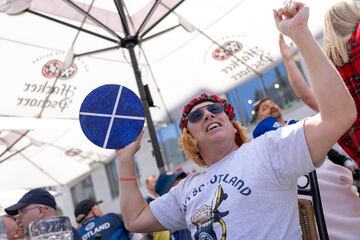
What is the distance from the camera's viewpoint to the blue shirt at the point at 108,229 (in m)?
3.71

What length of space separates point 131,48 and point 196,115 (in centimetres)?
312

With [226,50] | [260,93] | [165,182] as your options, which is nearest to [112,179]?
[260,93]

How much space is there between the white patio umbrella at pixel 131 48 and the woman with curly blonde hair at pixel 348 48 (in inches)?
107

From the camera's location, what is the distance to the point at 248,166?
63.3 inches

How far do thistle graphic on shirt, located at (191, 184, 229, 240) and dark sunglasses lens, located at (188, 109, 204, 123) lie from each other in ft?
1.36

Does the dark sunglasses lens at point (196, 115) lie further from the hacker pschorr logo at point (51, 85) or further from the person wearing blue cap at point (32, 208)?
the hacker pschorr logo at point (51, 85)

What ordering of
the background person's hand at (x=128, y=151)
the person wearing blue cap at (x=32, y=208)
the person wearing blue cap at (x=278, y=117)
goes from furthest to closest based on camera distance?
the person wearing blue cap at (x=278, y=117) < the person wearing blue cap at (x=32, y=208) < the background person's hand at (x=128, y=151)

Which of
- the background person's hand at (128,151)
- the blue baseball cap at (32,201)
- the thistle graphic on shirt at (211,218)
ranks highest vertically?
the background person's hand at (128,151)

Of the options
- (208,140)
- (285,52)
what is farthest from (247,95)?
(208,140)

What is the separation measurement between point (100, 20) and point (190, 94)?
6.32 ft

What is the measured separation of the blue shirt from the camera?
3711 mm

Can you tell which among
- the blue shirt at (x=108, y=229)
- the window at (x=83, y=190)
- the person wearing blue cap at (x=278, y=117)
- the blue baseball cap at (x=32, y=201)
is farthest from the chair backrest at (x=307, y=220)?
the window at (x=83, y=190)

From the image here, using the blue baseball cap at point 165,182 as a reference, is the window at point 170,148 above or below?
above

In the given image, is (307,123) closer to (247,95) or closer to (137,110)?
(137,110)
